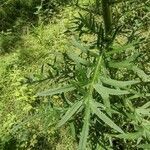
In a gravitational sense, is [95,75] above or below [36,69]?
above

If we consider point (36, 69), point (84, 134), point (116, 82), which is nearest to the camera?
point (84, 134)

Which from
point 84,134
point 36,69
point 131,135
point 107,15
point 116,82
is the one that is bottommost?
point 36,69

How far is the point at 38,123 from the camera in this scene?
14.2ft

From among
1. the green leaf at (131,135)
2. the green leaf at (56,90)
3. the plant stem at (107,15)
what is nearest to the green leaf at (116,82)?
the green leaf at (56,90)

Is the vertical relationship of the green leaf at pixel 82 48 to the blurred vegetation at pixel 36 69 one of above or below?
above

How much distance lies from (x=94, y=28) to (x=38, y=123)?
8.75 ft

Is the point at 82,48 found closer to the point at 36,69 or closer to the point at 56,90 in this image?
the point at 56,90

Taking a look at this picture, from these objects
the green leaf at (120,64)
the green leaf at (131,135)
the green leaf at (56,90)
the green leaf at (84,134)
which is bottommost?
the green leaf at (131,135)

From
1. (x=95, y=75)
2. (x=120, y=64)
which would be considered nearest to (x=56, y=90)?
(x=95, y=75)

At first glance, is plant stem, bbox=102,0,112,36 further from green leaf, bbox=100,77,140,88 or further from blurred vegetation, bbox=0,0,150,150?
blurred vegetation, bbox=0,0,150,150

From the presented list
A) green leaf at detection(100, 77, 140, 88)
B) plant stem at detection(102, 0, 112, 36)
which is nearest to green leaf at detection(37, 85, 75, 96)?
green leaf at detection(100, 77, 140, 88)

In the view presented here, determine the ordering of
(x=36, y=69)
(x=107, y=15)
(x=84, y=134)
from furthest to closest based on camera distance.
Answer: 1. (x=36, y=69)
2. (x=107, y=15)
3. (x=84, y=134)

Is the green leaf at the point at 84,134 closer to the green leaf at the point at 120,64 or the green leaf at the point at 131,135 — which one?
the green leaf at the point at 120,64

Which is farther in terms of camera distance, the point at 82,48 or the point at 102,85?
the point at 82,48
